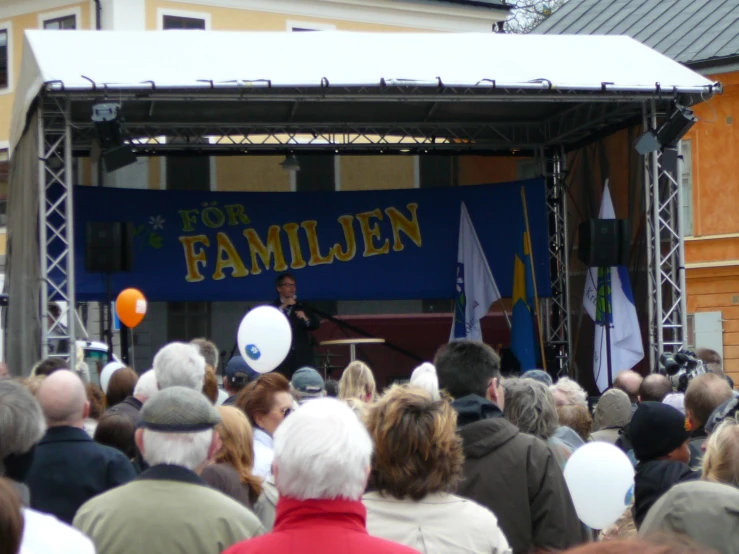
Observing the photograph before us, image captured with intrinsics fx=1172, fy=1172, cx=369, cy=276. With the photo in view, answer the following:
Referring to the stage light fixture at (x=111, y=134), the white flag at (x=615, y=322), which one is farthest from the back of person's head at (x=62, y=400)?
the white flag at (x=615, y=322)

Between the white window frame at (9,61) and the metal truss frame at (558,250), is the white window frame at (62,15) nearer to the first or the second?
the white window frame at (9,61)

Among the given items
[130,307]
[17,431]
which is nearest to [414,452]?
[17,431]

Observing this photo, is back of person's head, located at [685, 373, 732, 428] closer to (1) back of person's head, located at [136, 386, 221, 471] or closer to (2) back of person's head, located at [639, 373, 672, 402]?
(2) back of person's head, located at [639, 373, 672, 402]

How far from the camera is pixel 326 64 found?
10539 mm

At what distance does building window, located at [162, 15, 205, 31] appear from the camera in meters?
25.8

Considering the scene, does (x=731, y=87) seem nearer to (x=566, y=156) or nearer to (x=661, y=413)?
(x=566, y=156)

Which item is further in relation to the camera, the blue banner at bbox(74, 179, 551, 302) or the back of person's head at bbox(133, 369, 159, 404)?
the blue banner at bbox(74, 179, 551, 302)

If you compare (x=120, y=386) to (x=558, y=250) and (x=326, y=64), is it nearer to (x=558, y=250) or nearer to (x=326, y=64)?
(x=326, y=64)

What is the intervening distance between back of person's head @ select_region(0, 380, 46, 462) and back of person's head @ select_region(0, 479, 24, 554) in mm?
1267

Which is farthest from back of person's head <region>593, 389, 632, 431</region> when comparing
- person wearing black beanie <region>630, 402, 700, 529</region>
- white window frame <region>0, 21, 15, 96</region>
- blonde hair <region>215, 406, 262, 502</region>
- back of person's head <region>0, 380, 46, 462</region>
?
white window frame <region>0, 21, 15, 96</region>

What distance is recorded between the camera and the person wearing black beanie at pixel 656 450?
4.17 meters

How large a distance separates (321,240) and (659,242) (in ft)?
15.3

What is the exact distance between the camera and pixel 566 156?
46.2 ft

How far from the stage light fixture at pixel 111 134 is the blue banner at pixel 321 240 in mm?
2782
